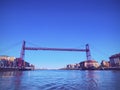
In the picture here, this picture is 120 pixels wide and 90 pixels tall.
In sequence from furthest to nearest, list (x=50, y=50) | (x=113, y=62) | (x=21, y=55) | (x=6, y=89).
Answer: (x=113, y=62) → (x=50, y=50) → (x=21, y=55) → (x=6, y=89)

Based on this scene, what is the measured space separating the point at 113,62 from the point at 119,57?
9.43 meters

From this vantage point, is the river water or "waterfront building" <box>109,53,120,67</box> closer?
the river water

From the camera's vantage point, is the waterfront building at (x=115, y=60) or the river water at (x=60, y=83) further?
the waterfront building at (x=115, y=60)

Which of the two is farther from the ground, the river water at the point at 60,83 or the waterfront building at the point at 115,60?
the waterfront building at the point at 115,60

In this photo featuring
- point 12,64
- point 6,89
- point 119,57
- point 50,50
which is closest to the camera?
point 6,89

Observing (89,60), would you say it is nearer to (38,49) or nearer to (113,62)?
(38,49)

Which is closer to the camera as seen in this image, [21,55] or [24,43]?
[21,55]

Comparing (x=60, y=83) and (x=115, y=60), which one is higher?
(x=115, y=60)

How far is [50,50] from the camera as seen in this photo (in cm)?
10375

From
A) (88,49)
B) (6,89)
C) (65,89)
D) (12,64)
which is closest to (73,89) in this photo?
(65,89)

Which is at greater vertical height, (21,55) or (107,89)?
(21,55)

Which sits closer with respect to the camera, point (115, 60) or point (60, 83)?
point (60, 83)

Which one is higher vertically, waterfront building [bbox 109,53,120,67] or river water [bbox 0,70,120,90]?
waterfront building [bbox 109,53,120,67]

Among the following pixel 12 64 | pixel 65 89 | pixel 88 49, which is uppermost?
pixel 88 49
